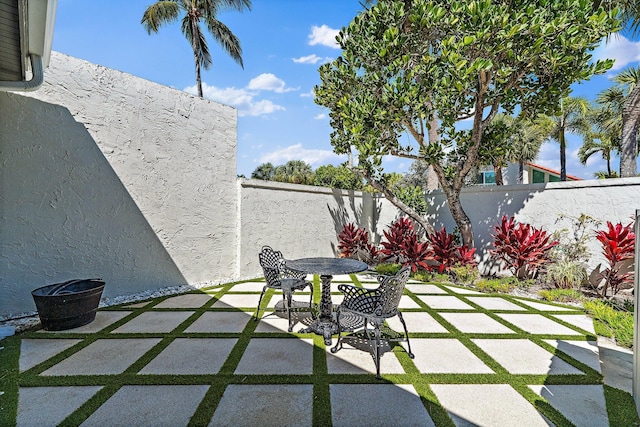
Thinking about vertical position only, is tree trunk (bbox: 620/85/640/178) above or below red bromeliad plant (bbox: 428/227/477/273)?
above

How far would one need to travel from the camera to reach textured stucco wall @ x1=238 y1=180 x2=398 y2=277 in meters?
6.59

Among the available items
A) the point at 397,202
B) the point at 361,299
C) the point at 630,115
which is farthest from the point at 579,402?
the point at 630,115

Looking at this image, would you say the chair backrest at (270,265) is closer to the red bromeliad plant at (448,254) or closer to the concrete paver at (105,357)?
the concrete paver at (105,357)

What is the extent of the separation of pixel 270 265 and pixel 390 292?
2.23m

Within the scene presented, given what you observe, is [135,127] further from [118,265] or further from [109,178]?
[118,265]

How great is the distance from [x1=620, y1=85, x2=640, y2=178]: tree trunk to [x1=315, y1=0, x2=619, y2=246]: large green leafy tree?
9.98 feet

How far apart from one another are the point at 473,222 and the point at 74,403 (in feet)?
23.9

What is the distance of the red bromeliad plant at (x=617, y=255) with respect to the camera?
471 cm

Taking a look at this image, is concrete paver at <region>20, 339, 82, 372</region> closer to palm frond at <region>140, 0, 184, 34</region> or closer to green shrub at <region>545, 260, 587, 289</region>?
green shrub at <region>545, 260, 587, 289</region>

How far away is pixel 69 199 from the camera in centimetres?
432

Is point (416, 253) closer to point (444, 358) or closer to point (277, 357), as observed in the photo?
point (444, 358)

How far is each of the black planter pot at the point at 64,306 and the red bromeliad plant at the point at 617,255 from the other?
7550 millimetres

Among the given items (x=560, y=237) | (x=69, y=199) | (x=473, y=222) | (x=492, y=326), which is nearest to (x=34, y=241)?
(x=69, y=199)

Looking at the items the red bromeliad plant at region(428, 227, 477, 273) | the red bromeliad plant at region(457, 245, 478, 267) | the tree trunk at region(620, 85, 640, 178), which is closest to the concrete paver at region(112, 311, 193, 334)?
the red bromeliad plant at region(428, 227, 477, 273)
